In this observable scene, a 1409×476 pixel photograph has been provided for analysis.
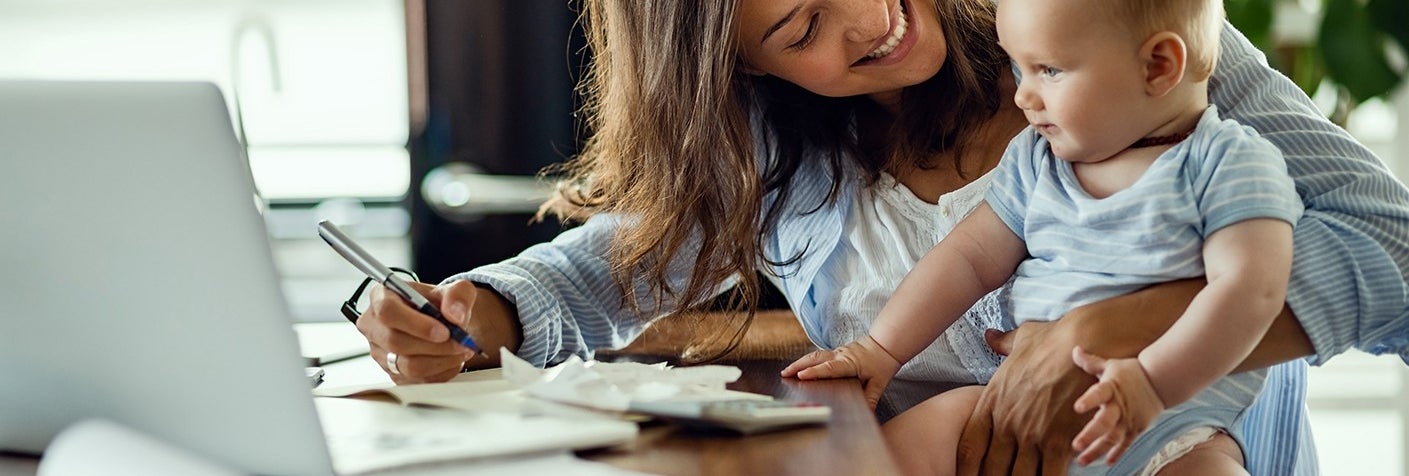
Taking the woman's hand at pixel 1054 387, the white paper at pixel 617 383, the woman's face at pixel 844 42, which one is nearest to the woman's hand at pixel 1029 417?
the woman's hand at pixel 1054 387

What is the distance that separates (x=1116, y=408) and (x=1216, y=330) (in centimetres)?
10

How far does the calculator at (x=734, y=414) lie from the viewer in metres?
0.80

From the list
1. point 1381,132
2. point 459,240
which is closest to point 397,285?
point 459,240

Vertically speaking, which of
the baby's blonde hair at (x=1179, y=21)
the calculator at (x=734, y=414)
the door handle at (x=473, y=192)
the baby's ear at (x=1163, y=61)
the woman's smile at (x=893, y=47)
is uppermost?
the baby's blonde hair at (x=1179, y=21)

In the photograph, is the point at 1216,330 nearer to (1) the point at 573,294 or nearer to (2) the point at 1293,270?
(2) the point at 1293,270

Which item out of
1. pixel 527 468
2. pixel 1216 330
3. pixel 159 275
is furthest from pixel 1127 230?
pixel 159 275

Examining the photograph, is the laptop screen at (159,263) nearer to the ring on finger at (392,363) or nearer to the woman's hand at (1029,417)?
the ring on finger at (392,363)

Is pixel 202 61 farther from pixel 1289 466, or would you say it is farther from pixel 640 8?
pixel 1289 466

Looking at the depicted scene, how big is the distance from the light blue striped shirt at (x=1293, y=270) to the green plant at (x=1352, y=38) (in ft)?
4.27

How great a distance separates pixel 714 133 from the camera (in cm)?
143

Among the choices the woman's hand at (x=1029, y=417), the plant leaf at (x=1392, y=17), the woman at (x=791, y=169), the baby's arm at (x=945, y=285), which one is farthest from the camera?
the plant leaf at (x=1392, y=17)

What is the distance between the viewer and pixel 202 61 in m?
3.03

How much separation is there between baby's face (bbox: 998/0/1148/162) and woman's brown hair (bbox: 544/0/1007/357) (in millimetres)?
315

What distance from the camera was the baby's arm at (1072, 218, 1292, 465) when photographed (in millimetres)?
963
